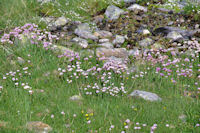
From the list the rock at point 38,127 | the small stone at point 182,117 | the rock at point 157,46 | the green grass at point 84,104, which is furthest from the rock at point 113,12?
the rock at point 38,127

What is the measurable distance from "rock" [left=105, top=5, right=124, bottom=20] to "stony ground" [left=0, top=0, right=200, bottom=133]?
0.36 m

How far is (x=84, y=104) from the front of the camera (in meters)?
4.84

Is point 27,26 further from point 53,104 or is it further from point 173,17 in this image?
point 173,17

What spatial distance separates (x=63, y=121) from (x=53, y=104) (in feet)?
1.99

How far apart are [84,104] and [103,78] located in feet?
2.66

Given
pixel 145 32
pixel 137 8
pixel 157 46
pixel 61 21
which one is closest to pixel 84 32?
pixel 61 21

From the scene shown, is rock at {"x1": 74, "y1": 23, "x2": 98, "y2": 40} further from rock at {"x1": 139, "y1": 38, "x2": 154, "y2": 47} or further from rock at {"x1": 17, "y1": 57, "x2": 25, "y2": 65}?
rock at {"x1": 17, "y1": 57, "x2": 25, "y2": 65}

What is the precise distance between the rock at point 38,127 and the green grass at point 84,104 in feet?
0.28

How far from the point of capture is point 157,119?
4.30m

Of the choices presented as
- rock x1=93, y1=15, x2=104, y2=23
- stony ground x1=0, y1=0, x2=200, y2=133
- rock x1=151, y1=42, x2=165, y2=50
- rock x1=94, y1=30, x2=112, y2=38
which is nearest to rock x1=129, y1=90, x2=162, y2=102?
stony ground x1=0, y1=0, x2=200, y2=133

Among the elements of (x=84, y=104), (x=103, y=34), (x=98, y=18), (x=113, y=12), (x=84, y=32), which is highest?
(x=113, y=12)

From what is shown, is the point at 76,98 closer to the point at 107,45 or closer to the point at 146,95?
the point at 146,95

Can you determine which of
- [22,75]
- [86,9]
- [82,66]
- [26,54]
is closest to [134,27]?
[86,9]

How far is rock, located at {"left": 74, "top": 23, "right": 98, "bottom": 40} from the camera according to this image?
8.38 metres
